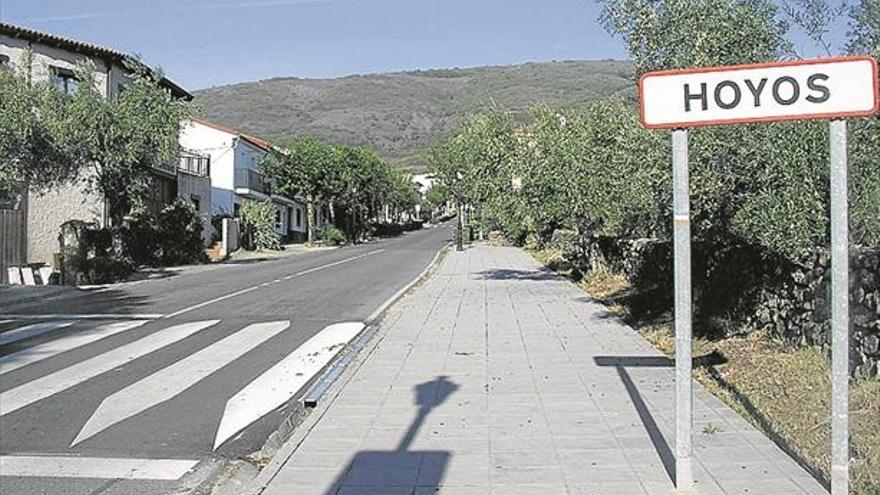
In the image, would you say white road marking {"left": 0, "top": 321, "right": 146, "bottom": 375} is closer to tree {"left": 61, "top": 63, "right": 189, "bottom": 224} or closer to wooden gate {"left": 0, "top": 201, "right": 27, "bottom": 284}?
tree {"left": 61, "top": 63, "right": 189, "bottom": 224}

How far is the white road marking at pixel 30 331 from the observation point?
12648mm

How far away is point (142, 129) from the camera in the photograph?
24938 millimetres

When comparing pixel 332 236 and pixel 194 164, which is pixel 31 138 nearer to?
pixel 194 164

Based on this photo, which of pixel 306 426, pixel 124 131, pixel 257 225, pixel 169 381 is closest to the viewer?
pixel 306 426

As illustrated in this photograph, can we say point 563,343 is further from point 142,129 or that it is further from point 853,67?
point 142,129

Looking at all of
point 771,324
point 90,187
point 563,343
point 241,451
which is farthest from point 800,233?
point 90,187

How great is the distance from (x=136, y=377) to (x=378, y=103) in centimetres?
16699

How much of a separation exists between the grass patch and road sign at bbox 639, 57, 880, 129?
7.27ft

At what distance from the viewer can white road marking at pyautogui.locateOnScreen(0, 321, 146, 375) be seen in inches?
411

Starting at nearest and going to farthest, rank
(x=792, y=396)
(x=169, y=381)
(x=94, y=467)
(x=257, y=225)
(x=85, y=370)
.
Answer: (x=94, y=467) → (x=792, y=396) → (x=169, y=381) → (x=85, y=370) → (x=257, y=225)

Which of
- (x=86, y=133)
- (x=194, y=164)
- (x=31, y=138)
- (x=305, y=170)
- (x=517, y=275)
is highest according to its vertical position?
(x=305, y=170)

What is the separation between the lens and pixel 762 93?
4.66 meters

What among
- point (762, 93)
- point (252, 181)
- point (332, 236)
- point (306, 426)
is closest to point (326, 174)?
point (332, 236)

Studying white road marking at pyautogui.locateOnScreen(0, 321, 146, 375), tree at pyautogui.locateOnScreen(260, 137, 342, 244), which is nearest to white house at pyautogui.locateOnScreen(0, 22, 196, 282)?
white road marking at pyautogui.locateOnScreen(0, 321, 146, 375)
